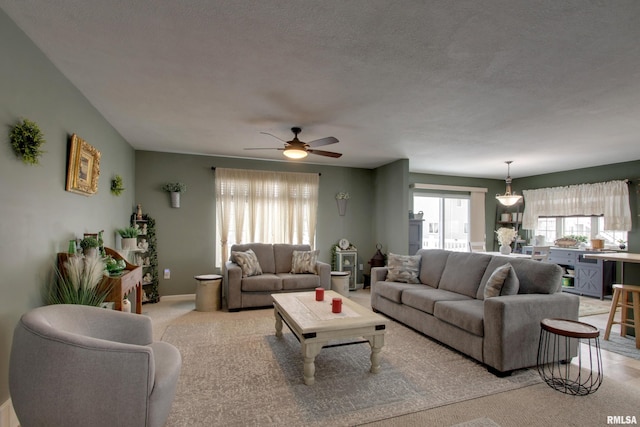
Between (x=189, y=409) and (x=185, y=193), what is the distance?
13.1 ft

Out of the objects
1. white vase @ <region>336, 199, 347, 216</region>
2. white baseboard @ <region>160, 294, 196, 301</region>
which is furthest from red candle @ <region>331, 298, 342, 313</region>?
white vase @ <region>336, 199, 347, 216</region>

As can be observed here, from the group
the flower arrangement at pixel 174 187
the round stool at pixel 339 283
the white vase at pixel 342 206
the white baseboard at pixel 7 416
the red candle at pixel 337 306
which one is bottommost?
the white baseboard at pixel 7 416

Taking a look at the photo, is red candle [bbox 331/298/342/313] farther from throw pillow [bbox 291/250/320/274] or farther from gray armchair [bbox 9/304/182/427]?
throw pillow [bbox 291/250/320/274]

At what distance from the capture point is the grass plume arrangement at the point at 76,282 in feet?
7.50

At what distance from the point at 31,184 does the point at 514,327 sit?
3.84m

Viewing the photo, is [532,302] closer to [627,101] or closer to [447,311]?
[447,311]

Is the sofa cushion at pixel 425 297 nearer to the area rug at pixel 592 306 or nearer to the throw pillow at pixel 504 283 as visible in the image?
the throw pillow at pixel 504 283

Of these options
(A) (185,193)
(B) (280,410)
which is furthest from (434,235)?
(B) (280,410)

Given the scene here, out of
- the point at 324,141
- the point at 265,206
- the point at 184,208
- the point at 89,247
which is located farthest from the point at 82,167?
the point at 265,206

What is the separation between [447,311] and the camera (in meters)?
3.14

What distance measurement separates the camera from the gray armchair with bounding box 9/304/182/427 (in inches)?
56.6

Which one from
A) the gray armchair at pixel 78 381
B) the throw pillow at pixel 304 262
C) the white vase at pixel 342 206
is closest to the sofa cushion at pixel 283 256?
the throw pillow at pixel 304 262

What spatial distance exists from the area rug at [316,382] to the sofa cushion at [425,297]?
14.0 inches

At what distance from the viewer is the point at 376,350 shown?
2.68m
